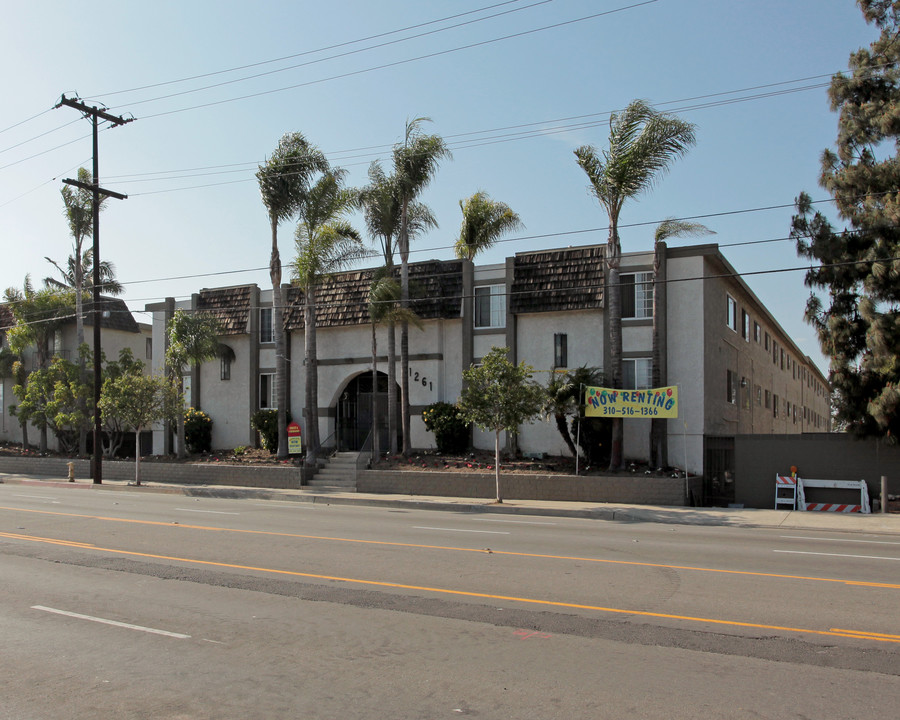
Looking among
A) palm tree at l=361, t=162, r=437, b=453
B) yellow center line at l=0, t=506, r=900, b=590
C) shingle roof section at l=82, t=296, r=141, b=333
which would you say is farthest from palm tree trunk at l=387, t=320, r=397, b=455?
shingle roof section at l=82, t=296, r=141, b=333

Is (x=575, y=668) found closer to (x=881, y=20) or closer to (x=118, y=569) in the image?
(x=118, y=569)

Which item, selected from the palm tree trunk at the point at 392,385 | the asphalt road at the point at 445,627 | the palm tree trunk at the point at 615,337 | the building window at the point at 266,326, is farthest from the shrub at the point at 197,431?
the asphalt road at the point at 445,627

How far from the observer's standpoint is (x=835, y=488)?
2105 centimetres

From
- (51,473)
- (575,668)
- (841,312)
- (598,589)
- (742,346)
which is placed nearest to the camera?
(575,668)

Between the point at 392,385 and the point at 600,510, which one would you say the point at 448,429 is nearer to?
the point at 392,385

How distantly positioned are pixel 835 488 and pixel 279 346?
19651 mm

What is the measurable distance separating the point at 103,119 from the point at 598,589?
28.5 m

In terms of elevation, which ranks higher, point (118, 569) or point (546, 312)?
point (546, 312)

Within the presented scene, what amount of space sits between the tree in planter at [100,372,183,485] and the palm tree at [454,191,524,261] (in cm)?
1252

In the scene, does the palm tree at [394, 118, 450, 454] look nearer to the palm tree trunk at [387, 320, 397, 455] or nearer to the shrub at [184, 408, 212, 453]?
the palm tree trunk at [387, 320, 397, 455]

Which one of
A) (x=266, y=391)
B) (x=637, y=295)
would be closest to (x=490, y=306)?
(x=637, y=295)

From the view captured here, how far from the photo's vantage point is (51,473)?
115 feet

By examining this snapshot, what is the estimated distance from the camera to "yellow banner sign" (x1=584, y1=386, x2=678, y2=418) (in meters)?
22.8

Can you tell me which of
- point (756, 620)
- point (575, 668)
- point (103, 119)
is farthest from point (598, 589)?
point (103, 119)
